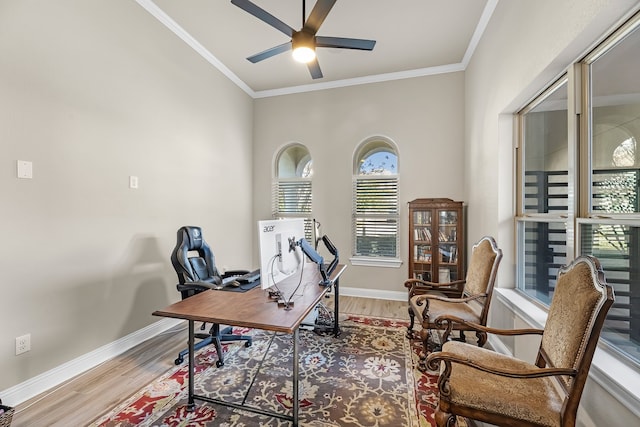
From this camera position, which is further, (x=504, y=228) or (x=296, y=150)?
(x=296, y=150)

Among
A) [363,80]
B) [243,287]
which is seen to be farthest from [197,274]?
[363,80]

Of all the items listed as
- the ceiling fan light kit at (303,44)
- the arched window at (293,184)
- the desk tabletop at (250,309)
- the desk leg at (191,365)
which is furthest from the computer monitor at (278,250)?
the arched window at (293,184)

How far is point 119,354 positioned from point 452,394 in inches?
108

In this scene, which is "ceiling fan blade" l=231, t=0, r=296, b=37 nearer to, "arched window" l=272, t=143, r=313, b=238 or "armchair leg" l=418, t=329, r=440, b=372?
"arched window" l=272, t=143, r=313, b=238

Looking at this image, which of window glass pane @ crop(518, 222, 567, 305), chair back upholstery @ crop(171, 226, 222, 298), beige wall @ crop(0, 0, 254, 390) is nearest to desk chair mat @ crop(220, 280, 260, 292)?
chair back upholstery @ crop(171, 226, 222, 298)

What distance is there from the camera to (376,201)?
4262 mm

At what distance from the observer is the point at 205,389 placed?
200cm

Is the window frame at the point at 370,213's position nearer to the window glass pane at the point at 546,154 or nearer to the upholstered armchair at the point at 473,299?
the upholstered armchair at the point at 473,299

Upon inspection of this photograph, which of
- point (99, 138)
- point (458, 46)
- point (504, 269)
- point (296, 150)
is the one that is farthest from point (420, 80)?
point (99, 138)

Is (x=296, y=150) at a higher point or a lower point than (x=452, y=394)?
higher

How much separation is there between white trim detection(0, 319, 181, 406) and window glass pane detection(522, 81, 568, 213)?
3770 millimetres

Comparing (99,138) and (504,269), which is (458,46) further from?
(99,138)

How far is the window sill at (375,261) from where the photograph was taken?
4.12m

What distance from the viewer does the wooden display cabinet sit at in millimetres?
3576
